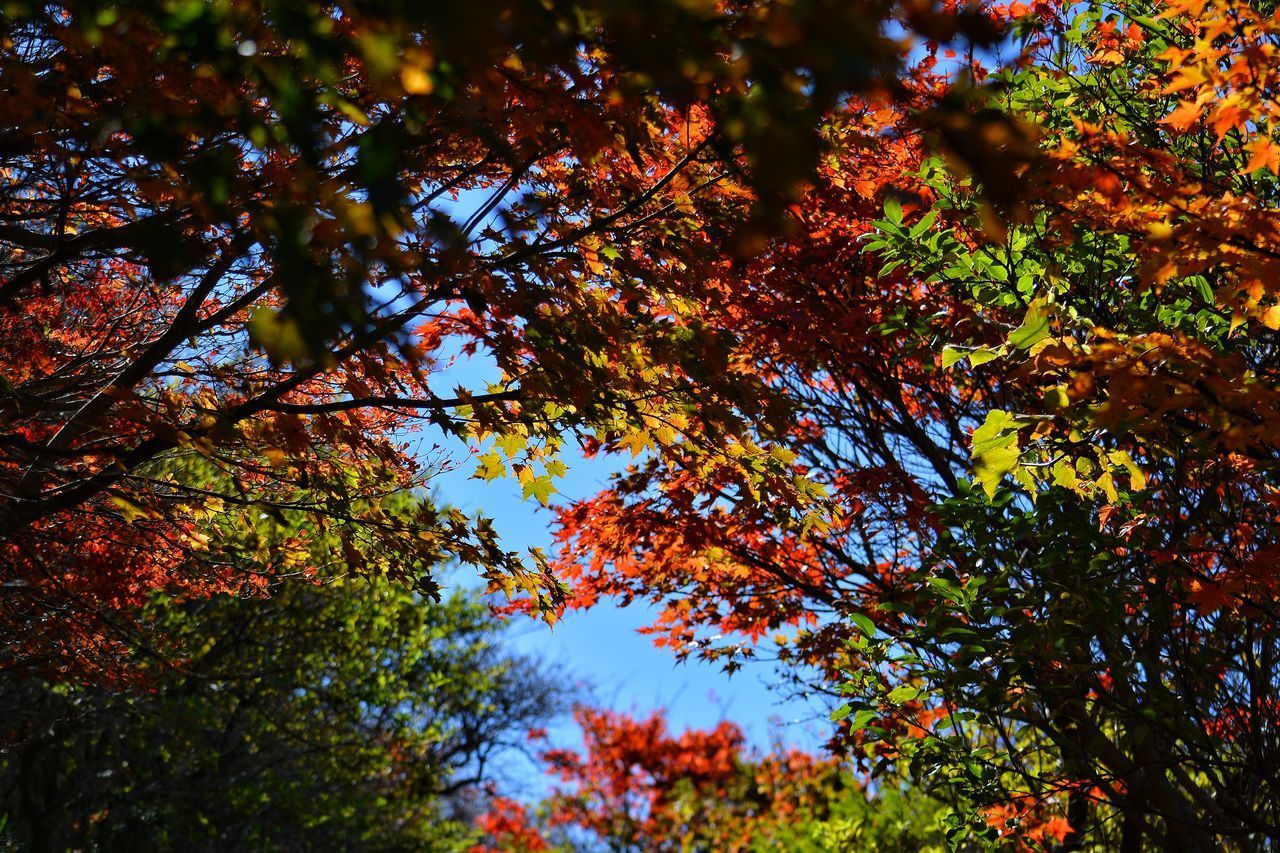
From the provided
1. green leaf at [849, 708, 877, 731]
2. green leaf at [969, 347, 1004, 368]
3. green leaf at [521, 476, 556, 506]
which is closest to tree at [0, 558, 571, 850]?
green leaf at [521, 476, 556, 506]

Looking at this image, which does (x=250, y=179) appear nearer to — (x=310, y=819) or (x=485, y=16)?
(x=485, y=16)

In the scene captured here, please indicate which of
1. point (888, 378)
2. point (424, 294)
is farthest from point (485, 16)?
point (888, 378)

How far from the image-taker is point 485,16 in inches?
59.9

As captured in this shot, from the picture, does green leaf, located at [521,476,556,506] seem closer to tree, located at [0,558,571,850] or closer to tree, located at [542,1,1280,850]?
tree, located at [542,1,1280,850]

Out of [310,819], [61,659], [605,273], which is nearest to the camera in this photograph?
[605,273]

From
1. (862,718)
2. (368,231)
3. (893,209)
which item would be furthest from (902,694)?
(368,231)

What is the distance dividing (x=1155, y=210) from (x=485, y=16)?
109 inches

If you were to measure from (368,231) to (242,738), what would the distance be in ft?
36.2

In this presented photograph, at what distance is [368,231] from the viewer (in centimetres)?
237

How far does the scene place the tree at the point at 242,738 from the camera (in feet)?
33.9

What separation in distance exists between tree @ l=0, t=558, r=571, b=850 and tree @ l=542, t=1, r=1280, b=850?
5653mm

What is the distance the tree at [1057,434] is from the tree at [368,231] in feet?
1.92

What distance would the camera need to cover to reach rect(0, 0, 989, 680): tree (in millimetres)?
1893

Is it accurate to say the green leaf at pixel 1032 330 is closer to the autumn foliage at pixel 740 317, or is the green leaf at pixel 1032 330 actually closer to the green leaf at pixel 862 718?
the autumn foliage at pixel 740 317
